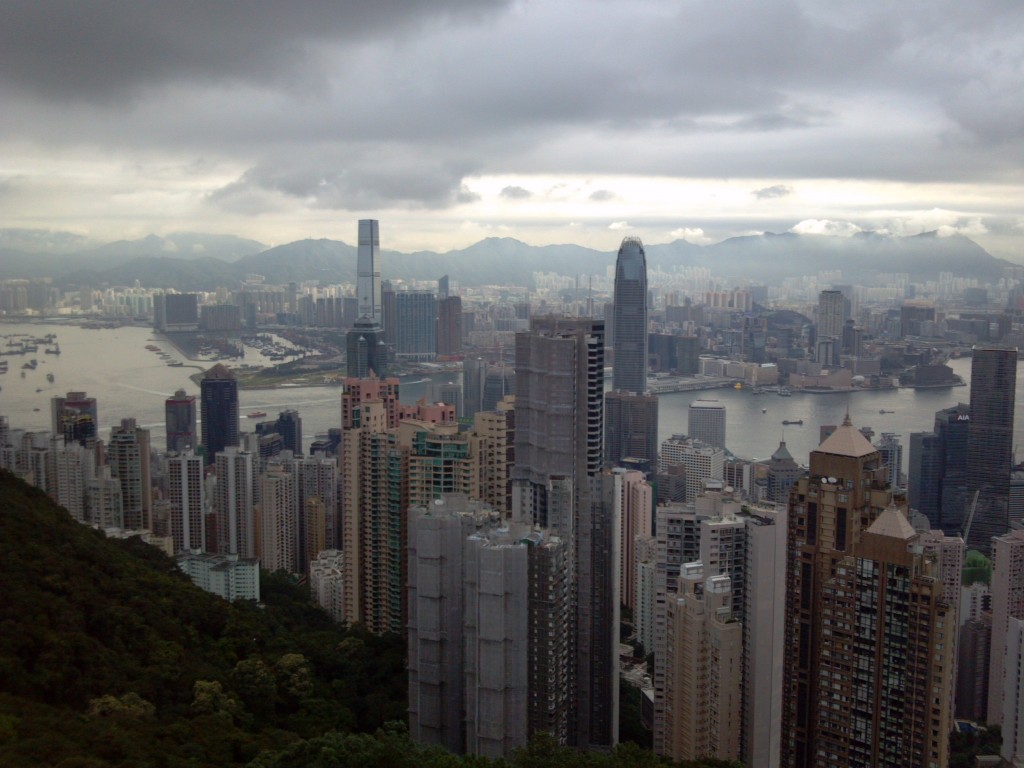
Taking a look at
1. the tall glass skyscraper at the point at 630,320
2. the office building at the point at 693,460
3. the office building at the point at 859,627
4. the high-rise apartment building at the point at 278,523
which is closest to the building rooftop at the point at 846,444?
the office building at the point at 859,627

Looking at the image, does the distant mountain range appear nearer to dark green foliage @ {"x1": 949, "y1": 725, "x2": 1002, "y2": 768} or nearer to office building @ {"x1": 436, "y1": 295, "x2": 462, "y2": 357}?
office building @ {"x1": 436, "y1": 295, "x2": 462, "y2": 357}

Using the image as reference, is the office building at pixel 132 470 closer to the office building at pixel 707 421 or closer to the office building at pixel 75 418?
the office building at pixel 75 418

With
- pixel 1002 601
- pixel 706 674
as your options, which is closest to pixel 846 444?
pixel 706 674

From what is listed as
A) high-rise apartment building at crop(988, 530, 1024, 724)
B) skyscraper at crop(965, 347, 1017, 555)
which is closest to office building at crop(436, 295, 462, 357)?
skyscraper at crop(965, 347, 1017, 555)

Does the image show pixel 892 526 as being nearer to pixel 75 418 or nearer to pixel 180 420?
pixel 75 418

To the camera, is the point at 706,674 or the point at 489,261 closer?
the point at 706,674

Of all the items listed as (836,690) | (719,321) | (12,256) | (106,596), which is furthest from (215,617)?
(719,321)

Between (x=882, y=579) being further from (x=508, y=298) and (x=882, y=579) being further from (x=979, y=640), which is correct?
(x=508, y=298)
